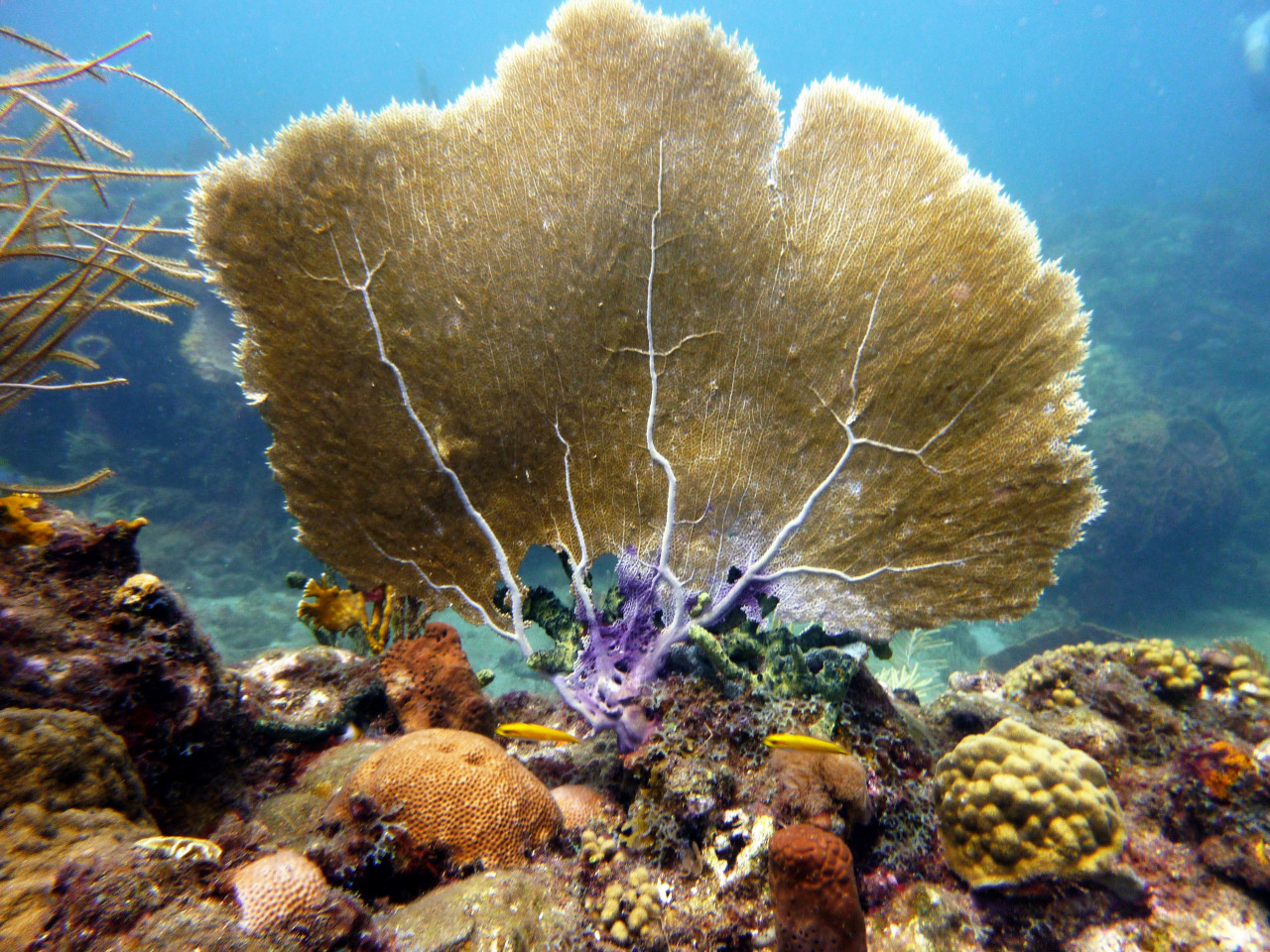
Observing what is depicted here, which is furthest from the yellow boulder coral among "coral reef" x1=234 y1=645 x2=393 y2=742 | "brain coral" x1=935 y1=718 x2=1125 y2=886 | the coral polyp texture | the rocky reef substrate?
"brain coral" x1=935 y1=718 x2=1125 y2=886

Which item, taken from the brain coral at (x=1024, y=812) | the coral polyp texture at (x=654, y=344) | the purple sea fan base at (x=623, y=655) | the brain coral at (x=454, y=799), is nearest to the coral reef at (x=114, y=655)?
the brain coral at (x=454, y=799)

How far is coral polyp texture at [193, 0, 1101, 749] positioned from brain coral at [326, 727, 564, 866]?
2.45 ft

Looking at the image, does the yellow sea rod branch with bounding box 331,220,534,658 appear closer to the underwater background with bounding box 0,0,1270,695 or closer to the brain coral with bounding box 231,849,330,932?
the underwater background with bounding box 0,0,1270,695

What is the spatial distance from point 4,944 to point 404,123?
363 cm

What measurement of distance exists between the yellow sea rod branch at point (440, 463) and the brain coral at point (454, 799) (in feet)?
2.78

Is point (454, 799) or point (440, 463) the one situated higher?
point (440, 463)

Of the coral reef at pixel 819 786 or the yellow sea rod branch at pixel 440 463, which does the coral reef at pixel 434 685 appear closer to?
the yellow sea rod branch at pixel 440 463

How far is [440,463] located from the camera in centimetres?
338

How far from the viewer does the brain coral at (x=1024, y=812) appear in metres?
2.16

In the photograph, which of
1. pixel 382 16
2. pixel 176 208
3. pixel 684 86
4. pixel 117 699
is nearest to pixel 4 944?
pixel 117 699

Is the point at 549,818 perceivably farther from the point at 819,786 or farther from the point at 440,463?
the point at 440,463

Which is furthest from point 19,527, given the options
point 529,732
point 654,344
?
point 654,344

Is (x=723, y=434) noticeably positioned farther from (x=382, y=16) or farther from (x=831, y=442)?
(x=382, y=16)

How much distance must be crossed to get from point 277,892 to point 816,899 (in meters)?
1.61
